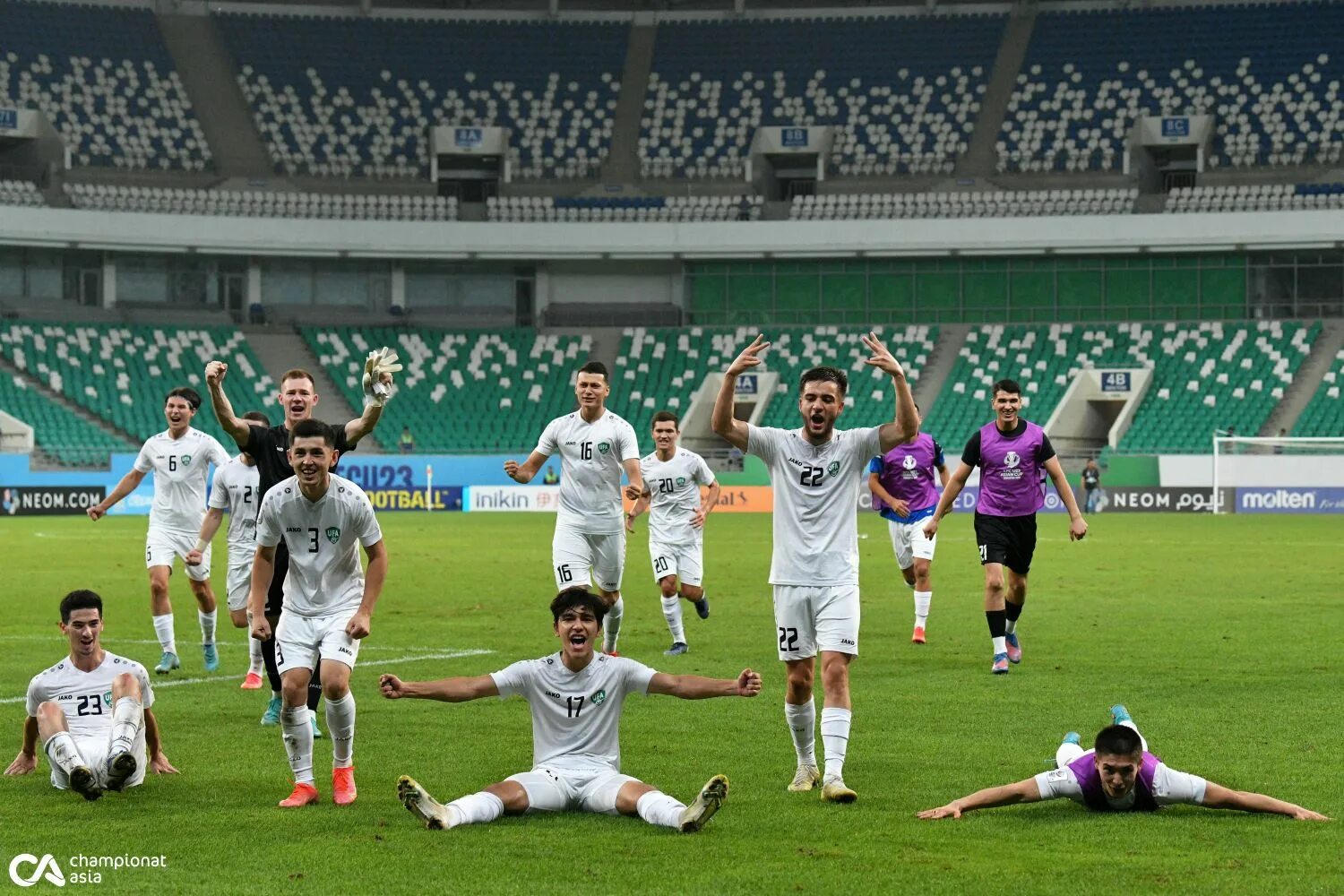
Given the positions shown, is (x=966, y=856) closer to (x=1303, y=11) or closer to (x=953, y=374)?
(x=953, y=374)

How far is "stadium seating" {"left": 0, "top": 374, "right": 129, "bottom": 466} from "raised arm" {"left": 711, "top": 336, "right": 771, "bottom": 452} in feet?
163

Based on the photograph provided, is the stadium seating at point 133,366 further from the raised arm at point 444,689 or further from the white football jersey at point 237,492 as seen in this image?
the raised arm at point 444,689

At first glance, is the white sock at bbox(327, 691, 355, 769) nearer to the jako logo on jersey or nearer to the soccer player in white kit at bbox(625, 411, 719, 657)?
the jako logo on jersey

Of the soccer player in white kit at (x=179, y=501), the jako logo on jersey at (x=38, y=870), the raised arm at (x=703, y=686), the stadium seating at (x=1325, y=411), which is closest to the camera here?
A: the jako logo on jersey at (x=38, y=870)

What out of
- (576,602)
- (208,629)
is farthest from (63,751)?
(208,629)

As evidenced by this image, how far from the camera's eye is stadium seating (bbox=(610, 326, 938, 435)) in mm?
64000

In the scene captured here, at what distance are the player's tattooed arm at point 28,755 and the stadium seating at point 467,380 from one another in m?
50.1

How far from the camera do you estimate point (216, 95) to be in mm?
70250

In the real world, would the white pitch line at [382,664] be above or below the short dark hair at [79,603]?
below

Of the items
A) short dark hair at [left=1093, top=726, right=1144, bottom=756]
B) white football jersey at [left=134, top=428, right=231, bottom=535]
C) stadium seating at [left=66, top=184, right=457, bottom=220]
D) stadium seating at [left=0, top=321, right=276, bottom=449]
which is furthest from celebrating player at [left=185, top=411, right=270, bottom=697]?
stadium seating at [left=66, top=184, right=457, bottom=220]

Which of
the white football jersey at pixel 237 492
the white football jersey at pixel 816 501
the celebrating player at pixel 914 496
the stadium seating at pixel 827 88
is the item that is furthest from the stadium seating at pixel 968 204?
the white football jersey at pixel 816 501

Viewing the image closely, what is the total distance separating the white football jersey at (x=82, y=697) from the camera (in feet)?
33.5

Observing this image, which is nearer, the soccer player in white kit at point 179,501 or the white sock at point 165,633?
the white sock at point 165,633

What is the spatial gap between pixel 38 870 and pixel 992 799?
4.70 m
